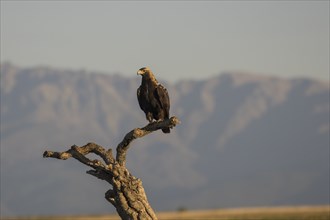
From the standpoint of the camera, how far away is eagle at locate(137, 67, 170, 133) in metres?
25.0

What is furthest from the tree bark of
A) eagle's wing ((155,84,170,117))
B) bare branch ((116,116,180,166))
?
eagle's wing ((155,84,170,117))

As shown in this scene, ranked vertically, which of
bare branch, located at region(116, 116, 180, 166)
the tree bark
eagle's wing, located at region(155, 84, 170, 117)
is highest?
eagle's wing, located at region(155, 84, 170, 117)

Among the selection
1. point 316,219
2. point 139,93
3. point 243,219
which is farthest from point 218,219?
point 139,93

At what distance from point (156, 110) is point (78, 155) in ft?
11.0

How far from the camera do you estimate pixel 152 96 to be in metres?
25.2

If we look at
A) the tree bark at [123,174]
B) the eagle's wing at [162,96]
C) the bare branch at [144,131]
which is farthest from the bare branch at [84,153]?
the eagle's wing at [162,96]

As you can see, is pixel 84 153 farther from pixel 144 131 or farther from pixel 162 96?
pixel 162 96

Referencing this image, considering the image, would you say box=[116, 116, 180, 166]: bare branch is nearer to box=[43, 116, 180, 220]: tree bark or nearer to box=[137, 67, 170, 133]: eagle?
box=[43, 116, 180, 220]: tree bark

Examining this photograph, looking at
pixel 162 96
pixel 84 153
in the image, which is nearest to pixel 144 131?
pixel 84 153

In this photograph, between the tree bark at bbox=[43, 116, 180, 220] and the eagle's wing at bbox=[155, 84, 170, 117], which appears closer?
the tree bark at bbox=[43, 116, 180, 220]

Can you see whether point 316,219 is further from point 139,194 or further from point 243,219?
point 139,194

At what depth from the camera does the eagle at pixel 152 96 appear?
2497 centimetres

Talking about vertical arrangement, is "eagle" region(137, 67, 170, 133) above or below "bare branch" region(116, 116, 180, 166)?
above

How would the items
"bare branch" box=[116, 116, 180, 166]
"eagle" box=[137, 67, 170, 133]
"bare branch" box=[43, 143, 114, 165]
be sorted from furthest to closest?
1. "eagle" box=[137, 67, 170, 133]
2. "bare branch" box=[43, 143, 114, 165]
3. "bare branch" box=[116, 116, 180, 166]
